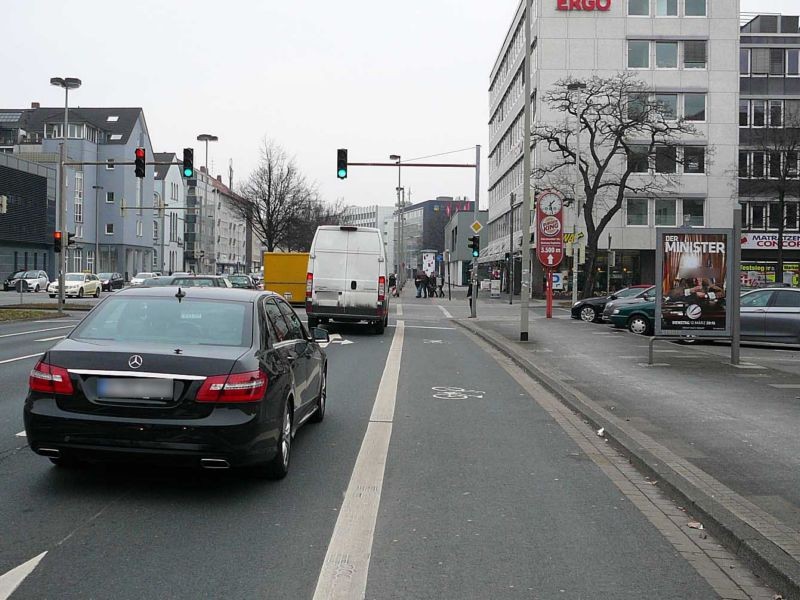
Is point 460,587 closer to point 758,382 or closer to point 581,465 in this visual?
point 581,465

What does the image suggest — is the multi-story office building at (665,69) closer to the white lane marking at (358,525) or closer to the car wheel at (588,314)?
the car wheel at (588,314)

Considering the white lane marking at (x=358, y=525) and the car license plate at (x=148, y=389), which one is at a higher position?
the car license plate at (x=148, y=389)

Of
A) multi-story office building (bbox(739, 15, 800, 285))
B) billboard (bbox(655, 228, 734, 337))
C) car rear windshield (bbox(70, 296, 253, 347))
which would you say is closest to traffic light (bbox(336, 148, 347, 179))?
billboard (bbox(655, 228, 734, 337))

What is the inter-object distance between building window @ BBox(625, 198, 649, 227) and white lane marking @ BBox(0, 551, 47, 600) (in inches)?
2100

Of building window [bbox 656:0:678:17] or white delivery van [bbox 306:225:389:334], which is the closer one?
white delivery van [bbox 306:225:389:334]

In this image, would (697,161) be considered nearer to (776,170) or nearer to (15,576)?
(776,170)

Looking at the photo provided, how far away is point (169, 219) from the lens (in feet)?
334

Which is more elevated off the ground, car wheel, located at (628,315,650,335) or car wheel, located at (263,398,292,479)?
car wheel, located at (628,315,650,335)

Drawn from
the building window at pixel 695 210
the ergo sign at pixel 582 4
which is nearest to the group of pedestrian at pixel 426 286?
the building window at pixel 695 210

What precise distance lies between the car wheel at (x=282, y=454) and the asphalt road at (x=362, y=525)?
116 millimetres

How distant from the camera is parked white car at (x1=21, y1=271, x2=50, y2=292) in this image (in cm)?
5512

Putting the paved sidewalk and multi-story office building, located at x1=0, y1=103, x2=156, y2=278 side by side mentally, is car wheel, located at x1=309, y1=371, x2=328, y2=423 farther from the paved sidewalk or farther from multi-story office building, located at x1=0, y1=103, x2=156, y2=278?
multi-story office building, located at x1=0, y1=103, x2=156, y2=278

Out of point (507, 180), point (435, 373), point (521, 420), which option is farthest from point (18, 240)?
point (521, 420)

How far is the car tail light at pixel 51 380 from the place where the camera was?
580 cm
